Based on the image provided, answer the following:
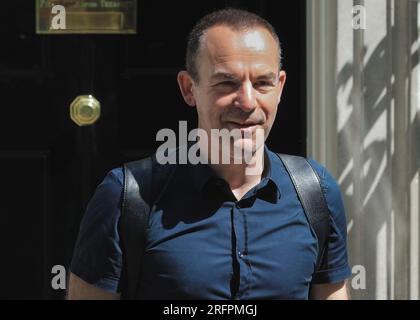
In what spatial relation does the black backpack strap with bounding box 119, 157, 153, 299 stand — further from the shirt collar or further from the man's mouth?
the man's mouth

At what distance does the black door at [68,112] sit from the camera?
11.2 feet

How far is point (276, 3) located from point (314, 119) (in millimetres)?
572

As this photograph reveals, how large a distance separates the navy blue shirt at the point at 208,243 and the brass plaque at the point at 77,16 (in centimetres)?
164

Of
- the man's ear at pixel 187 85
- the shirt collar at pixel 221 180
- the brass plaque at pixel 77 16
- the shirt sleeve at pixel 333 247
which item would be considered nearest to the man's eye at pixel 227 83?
the man's ear at pixel 187 85

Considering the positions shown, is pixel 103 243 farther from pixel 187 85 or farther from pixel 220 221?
pixel 187 85

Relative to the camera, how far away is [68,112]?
3.41 metres

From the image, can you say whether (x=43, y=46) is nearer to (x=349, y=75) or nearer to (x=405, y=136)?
(x=349, y=75)

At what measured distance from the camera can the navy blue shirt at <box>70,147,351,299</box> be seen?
180 centimetres

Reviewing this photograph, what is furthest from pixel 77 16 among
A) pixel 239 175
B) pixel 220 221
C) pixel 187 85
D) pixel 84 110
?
pixel 220 221

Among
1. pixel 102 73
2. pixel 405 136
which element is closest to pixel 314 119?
pixel 405 136

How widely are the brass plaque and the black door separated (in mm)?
33

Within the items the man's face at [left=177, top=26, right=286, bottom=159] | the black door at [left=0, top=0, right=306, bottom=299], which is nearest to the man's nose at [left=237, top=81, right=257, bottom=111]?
the man's face at [left=177, top=26, right=286, bottom=159]

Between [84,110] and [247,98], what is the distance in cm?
169

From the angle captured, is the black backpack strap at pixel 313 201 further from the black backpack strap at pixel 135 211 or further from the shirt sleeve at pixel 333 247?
the black backpack strap at pixel 135 211
